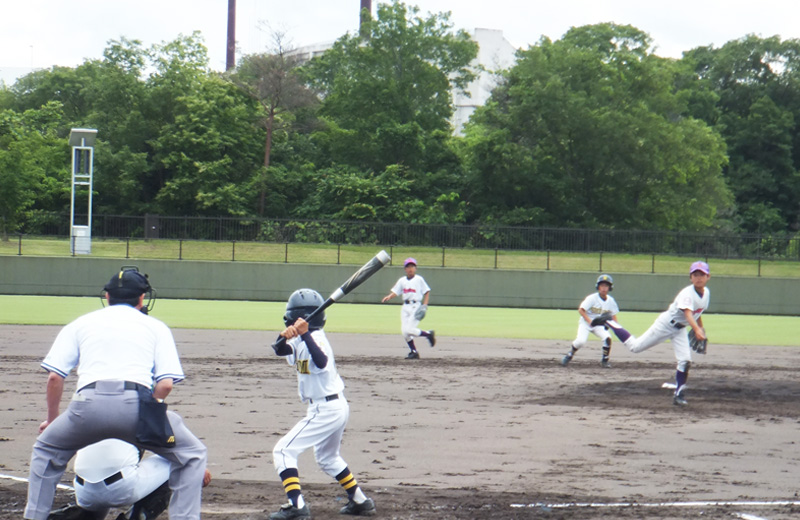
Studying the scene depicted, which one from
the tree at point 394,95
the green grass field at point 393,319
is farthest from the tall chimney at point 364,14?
the green grass field at point 393,319

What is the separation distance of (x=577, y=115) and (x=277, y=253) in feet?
74.3

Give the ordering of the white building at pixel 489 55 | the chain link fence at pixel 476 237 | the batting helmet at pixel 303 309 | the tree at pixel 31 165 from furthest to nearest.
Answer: the white building at pixel 489 55, the tree at pixel 31 165, the chain link fence at pixel 476 237, the batting helmet at pixel 303 309

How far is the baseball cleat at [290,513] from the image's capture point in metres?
5.91

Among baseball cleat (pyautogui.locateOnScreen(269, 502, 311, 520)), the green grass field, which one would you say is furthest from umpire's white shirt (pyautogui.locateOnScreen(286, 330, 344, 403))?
the green grass field

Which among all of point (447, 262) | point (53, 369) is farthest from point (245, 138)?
point (53, 369)

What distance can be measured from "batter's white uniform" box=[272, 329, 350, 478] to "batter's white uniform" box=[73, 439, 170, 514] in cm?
141

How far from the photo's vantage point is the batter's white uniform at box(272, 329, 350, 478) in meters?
6.22

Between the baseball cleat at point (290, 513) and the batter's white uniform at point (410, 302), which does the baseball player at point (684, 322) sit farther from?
the baseball cleat at point (290, 513)

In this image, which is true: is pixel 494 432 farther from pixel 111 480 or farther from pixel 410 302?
pixel 410 302

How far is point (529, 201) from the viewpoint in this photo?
2061 inches

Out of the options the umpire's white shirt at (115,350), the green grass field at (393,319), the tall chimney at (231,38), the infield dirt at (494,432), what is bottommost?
the green grass field at (393,319)

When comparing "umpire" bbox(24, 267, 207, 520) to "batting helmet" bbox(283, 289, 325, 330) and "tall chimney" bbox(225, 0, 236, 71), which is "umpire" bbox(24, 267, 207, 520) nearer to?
"batting helmet" bbox(283, 289, 325, 330)

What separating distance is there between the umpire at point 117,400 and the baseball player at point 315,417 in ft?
3.70

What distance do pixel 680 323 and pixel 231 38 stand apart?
59.8 m
